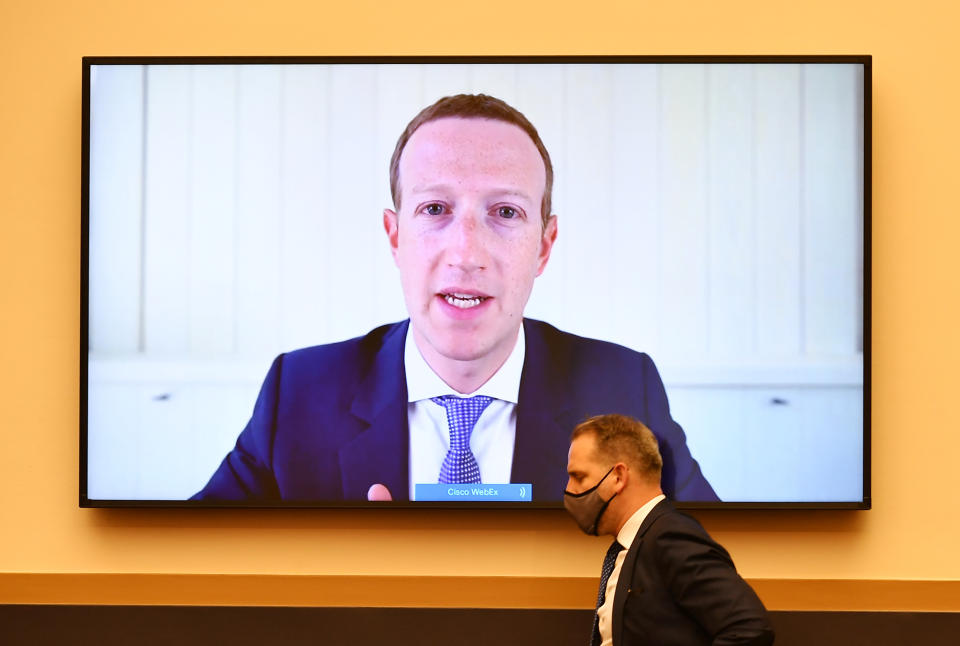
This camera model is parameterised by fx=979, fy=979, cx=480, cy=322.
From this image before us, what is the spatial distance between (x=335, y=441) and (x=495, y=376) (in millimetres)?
525

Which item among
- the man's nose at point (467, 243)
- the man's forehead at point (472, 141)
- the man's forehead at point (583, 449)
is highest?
the man's forehead at point (472, 141)

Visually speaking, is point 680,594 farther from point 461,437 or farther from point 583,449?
point 461,437

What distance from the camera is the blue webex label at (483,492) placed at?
2.93 metres

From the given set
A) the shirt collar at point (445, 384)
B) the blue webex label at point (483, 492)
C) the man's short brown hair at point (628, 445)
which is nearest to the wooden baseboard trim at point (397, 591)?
the blue webex label at point (483, 492)

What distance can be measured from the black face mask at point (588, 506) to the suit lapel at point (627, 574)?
0.11 metres

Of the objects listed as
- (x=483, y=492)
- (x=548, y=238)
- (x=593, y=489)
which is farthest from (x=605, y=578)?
(x=548, y=238)

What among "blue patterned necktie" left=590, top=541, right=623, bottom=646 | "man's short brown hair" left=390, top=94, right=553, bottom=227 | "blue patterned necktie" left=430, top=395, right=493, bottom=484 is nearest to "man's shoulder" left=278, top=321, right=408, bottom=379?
"blue patterned necktie" left=430, top=395, right=493, bottom=484

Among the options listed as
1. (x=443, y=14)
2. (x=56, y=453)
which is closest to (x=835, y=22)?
(x=443, y=14)

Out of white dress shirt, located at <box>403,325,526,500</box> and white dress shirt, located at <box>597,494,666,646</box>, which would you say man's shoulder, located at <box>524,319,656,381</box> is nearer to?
white dress shirt, located at <box>403,325,526,500</box>

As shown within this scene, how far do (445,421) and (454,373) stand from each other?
0.15m

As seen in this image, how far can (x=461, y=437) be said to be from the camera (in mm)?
2961

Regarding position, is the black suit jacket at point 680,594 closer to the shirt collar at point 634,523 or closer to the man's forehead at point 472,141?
the shirt collar at point 634,523

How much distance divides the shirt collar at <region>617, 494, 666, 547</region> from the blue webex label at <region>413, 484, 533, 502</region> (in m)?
0.75

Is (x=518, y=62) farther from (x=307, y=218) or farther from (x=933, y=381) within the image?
(x=933, y=381)
